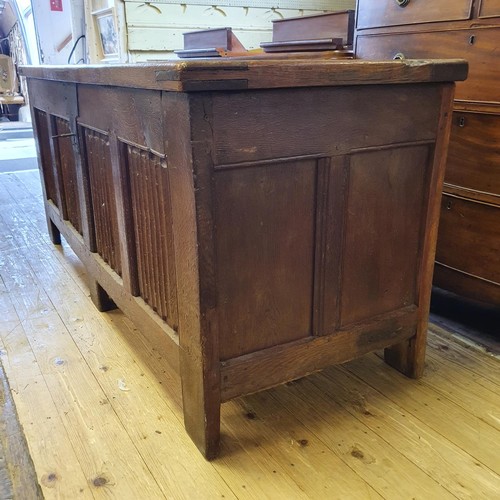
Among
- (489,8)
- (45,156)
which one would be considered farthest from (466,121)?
(45,156)

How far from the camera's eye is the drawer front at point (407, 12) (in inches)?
53.7

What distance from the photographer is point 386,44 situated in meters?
1.60

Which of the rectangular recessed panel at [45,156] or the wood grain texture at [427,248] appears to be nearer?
the wood grain texture at [427,248]

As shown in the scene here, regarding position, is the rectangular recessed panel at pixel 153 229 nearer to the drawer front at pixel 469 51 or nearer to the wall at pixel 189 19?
the drawer front at pixel 469 51

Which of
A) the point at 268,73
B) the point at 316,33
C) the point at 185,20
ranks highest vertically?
the point at 185,20

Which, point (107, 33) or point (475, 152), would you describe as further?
point (107, 33)

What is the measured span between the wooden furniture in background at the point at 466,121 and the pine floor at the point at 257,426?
233 mm

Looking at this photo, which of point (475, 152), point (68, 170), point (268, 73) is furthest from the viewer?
point (68, 170)

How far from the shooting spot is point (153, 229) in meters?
1.19

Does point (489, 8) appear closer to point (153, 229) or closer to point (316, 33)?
point (153, 229)

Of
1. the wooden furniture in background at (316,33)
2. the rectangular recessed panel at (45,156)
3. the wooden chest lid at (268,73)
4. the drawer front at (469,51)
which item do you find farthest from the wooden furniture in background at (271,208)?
the wooden furniture in background at (316,33)

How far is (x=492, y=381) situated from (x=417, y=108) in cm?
72

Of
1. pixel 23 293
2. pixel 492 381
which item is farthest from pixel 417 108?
pixel 23 293

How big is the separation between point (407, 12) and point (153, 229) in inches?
37.5
